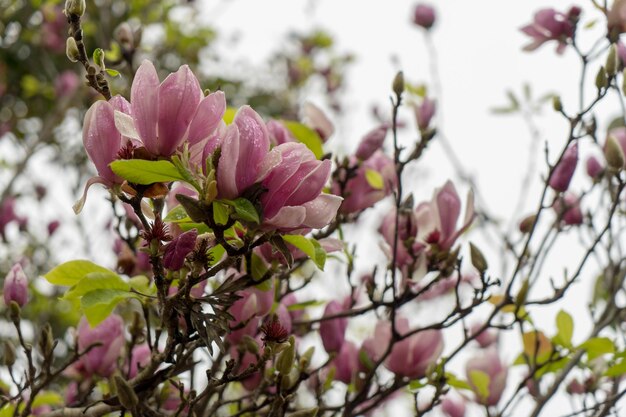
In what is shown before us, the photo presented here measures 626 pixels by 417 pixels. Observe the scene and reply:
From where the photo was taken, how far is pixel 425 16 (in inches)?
86.6

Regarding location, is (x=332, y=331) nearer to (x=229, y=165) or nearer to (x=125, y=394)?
(x=125, y=394)

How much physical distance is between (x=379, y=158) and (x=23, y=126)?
150 inches

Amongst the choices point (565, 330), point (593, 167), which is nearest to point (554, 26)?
point (593, 167)

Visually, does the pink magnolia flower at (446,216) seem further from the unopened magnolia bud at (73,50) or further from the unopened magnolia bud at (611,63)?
the unopened magnolia bud at (73,50)

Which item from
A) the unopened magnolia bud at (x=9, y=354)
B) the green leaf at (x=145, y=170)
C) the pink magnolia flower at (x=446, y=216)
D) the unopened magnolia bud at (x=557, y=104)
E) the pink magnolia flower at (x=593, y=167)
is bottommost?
the green leaf at (x=145, y=170)

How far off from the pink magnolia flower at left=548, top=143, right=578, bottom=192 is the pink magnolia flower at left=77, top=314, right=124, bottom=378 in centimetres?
75

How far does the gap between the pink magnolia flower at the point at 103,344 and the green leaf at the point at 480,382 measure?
2.18 feet

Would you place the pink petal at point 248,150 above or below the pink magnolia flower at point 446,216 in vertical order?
below

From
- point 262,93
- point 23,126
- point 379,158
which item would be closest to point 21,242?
point 23,126

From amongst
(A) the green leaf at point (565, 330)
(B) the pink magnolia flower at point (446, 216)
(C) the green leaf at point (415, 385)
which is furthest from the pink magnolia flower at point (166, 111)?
(A) the green leaf at point (565, 330)

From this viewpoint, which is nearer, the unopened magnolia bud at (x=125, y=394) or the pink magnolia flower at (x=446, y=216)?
the unopened magnolia bud at (x=125, y=394)

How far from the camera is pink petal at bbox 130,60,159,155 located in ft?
2.24

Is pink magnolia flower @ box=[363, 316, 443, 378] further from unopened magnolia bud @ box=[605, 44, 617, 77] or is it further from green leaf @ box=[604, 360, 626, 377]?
unopened magnolia bud @ box=[605, 44, 617, 77]

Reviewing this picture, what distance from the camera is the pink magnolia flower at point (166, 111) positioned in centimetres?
68
